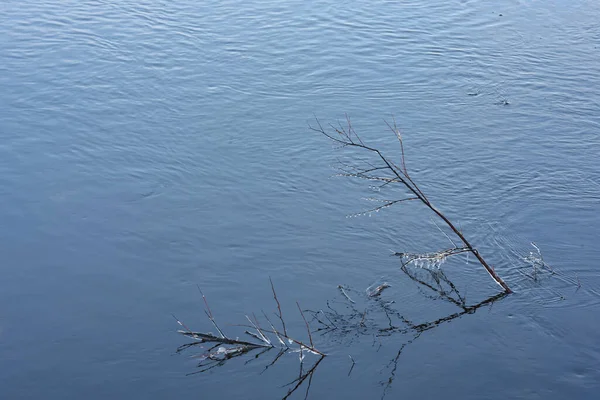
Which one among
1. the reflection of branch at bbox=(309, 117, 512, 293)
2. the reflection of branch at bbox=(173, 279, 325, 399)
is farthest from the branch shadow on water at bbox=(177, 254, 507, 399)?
the reflection of branch at bbox=(309, 117, 512, 293)

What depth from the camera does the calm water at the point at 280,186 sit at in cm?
805

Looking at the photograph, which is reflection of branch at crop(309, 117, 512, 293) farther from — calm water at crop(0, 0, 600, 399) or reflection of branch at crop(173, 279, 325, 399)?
reflection of branch at crop(173, 279, 325, 399)

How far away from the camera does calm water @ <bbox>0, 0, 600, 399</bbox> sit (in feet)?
26.4

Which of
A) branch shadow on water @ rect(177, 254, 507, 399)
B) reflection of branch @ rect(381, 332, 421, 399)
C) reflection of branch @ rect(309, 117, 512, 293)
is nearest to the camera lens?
reflection of branch @ rect(381, 332, 421, 399)

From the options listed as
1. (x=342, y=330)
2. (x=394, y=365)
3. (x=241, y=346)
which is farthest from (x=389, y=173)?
(x=241, y=346)

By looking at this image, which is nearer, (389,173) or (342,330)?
(342,330)

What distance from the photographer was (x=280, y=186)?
435 inches

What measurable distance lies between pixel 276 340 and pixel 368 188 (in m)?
3.45

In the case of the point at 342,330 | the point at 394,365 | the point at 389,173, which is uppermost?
the point at 389,173

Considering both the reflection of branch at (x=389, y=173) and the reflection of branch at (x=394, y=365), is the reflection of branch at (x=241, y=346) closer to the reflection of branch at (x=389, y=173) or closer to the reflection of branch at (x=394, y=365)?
the reflection of branch at (x=394, y=365)

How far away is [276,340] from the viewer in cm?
827

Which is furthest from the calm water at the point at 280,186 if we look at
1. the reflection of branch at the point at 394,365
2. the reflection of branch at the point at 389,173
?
the reflection of branch at the point at 389,173

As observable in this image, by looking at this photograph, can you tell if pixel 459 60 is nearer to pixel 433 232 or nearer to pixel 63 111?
pixel 433 232

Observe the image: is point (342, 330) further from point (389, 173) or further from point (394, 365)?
point (389, 173)
